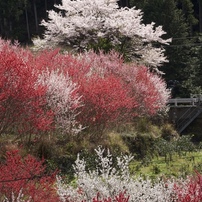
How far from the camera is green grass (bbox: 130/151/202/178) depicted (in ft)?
39.8

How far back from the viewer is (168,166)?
13.2 metres

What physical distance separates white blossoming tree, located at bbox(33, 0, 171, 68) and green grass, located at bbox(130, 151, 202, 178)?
10545 millimetres

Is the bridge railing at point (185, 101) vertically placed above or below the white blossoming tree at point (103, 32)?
below

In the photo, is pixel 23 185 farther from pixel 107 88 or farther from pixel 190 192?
pixel 107 88

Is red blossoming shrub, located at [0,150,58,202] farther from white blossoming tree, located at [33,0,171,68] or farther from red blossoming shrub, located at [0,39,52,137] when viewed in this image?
white blossoming tree, located at [33,0,171,68]

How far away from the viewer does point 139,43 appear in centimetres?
2520

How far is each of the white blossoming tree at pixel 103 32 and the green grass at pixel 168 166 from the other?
10545 millimetres

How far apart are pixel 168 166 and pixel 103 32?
12.8 m

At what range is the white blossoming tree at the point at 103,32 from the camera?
79.0 feet

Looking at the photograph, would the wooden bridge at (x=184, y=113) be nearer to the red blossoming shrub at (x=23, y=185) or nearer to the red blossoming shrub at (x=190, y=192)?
the red blossoming shrub at (x=23, y=185)

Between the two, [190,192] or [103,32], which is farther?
[103,32]

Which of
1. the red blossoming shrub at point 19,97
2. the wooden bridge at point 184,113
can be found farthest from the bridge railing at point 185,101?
the red blossoming shrub at point 19,97

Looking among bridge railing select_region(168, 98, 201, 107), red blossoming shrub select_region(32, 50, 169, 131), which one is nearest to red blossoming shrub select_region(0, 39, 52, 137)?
red blossoming shrub select_region(32, 50, 169, 131)

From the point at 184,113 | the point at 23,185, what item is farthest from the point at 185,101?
the point at 23,185
